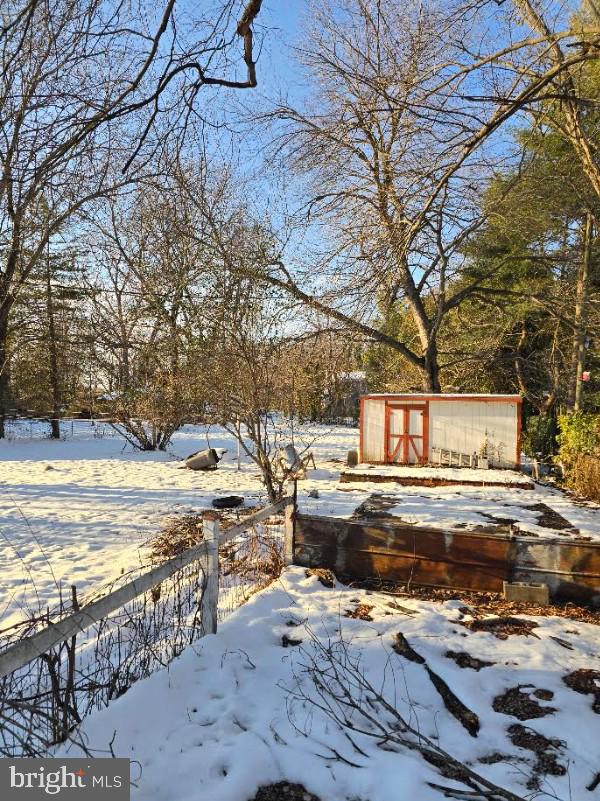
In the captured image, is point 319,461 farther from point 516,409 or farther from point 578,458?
point 578,458

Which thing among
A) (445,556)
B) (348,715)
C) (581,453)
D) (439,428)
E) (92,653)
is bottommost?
(92,653)

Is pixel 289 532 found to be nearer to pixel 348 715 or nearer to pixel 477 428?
pixel 348 715

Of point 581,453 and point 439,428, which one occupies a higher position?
point 439,428

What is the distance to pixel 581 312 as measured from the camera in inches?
489

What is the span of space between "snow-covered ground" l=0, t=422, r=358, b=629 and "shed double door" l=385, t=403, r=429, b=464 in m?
2.60

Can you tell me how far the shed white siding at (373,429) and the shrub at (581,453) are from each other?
13.4 ft

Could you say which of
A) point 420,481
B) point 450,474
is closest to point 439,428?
point 450,474

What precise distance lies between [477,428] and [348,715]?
10388 millimetres

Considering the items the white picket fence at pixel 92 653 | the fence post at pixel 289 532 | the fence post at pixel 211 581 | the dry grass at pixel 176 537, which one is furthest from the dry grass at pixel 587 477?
the fence post at pixel 211 581

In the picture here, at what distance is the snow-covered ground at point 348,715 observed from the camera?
7.29ft

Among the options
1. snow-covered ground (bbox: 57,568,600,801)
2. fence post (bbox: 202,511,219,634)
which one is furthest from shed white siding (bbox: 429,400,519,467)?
fence post (bbox: 202,511,219,634)

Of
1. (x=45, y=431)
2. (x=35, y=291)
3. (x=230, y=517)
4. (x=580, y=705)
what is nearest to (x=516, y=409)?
(x=230, y=517)

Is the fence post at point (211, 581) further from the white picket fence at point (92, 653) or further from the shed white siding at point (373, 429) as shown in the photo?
the shed white siding at point (373, 429)

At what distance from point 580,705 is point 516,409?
989 centimetres
